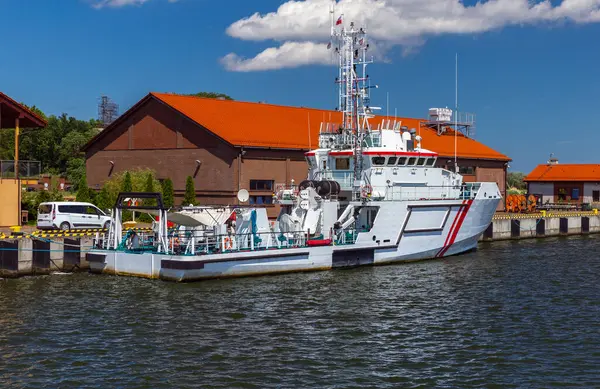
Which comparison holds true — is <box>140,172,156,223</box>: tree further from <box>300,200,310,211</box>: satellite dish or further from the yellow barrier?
the yellow barrier

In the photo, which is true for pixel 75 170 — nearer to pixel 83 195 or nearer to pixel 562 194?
pixel 83 195

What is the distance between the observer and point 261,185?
159 ft

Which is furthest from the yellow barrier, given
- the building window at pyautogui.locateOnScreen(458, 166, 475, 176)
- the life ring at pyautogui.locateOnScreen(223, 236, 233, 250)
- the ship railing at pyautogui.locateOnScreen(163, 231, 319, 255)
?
the life ring at pyautogui.locateOnScreen(223, 236, 233, 250)

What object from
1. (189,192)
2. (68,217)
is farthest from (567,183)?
(68,217)

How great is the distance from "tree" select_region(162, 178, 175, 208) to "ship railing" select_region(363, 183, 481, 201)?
1849 centimetres

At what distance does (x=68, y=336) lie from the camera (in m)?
20.2

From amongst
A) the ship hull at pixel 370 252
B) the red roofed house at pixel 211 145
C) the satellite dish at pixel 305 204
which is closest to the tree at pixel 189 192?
the red roofed house at pixel 211 145

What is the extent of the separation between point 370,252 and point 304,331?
1275cm

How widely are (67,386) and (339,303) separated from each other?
36.3 ft

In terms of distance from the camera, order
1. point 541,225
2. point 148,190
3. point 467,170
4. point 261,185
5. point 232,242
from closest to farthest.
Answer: point 232,242
point 148,190
point 261,185
point 541,225
point 467,170

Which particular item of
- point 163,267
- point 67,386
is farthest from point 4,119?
point 67,386

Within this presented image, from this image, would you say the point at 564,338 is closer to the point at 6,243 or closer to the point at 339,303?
the point at 339,303

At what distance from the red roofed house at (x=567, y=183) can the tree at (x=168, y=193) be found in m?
37.8

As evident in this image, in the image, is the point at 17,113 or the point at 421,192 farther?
the point at 17,113
